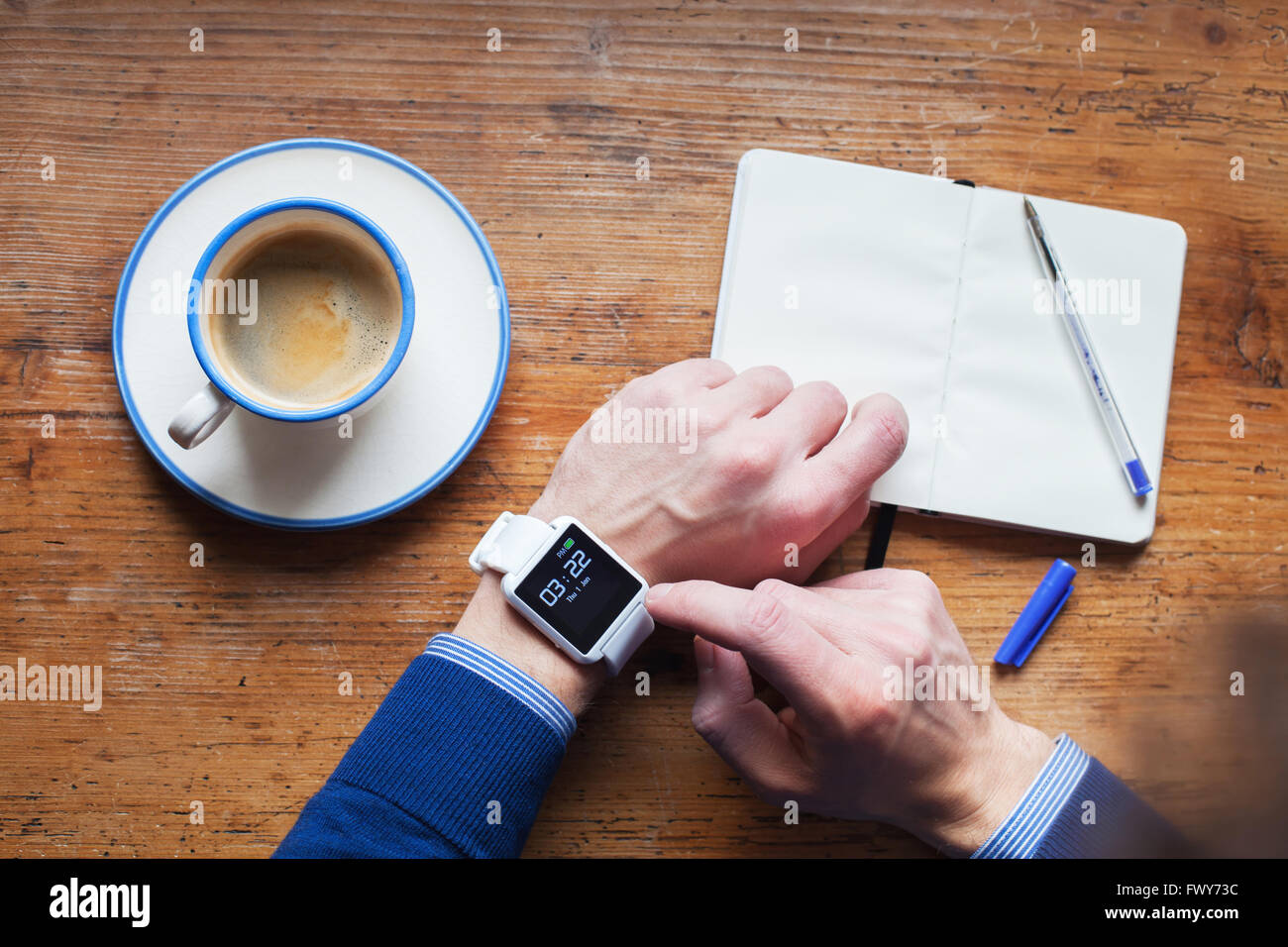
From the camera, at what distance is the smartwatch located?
0.79 m

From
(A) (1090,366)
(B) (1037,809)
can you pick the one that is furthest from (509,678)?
(A) (1090,366)

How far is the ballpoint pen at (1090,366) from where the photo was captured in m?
0.91

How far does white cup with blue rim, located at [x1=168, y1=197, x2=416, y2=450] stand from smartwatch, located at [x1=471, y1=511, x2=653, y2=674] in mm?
Result: 199

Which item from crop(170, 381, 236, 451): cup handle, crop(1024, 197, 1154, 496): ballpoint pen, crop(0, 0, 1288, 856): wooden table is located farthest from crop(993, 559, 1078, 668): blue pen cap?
crop(170, 381, 236, 451): cup handle

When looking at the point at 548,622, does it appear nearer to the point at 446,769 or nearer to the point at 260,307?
the point at 446,769

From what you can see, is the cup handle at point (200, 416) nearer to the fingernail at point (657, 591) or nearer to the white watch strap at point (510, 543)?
the white watch strap at point (510, 543)

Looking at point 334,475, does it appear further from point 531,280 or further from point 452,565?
point 531,280

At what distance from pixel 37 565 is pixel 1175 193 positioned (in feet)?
4.21

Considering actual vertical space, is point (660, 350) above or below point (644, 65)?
below

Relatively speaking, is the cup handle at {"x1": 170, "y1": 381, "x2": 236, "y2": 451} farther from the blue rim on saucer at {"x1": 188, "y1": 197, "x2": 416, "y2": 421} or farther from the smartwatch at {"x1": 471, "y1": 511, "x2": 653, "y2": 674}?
the smartwatch at {"x1": 471, "y1": 511, "x2": 653, "y2": 674}
